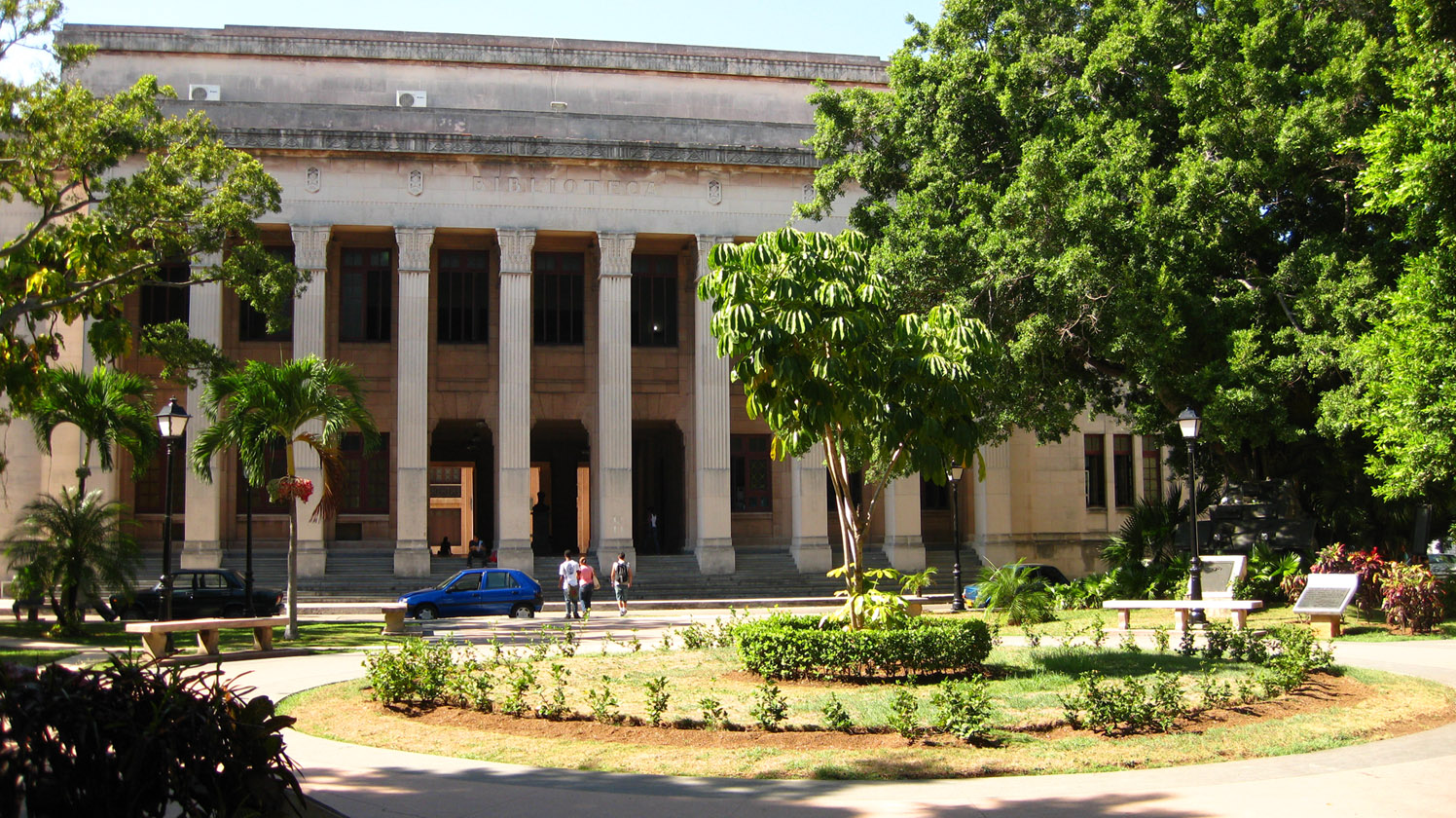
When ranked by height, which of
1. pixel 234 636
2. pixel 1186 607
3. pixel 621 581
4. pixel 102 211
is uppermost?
pixel 102 211

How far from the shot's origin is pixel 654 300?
39.8 meters

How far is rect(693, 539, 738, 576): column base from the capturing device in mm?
36188

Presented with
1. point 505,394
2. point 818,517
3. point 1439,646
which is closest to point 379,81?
point 505,394

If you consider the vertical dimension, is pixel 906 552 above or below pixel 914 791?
above

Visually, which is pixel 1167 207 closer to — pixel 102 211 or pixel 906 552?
pixel 906 552

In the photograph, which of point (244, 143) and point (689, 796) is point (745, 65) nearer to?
point (244, 143)

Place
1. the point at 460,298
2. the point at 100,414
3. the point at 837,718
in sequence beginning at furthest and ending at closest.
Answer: the point at 460,298
the point at 100,414
the point at 837,718

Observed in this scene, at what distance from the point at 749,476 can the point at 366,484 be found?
41.3 feet

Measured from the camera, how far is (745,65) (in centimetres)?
4238

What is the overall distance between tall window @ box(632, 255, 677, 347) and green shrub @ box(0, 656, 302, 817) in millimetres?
33371

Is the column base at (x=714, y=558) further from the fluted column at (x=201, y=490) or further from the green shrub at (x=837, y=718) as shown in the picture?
the green shrub at (x=837, y=718)

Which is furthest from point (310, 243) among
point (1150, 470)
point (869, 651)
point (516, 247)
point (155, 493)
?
point (1150, 470)

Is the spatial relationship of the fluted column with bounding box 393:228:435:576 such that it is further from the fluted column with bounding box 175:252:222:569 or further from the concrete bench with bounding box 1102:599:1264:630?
the concrete bench with bounding box 1102:599:1264:630

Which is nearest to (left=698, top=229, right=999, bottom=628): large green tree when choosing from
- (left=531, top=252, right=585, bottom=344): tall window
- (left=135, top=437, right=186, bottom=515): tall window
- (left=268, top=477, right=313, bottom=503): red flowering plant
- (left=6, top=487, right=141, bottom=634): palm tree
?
(left=268, top=477, right=313, bottom=503): red flowering plant
